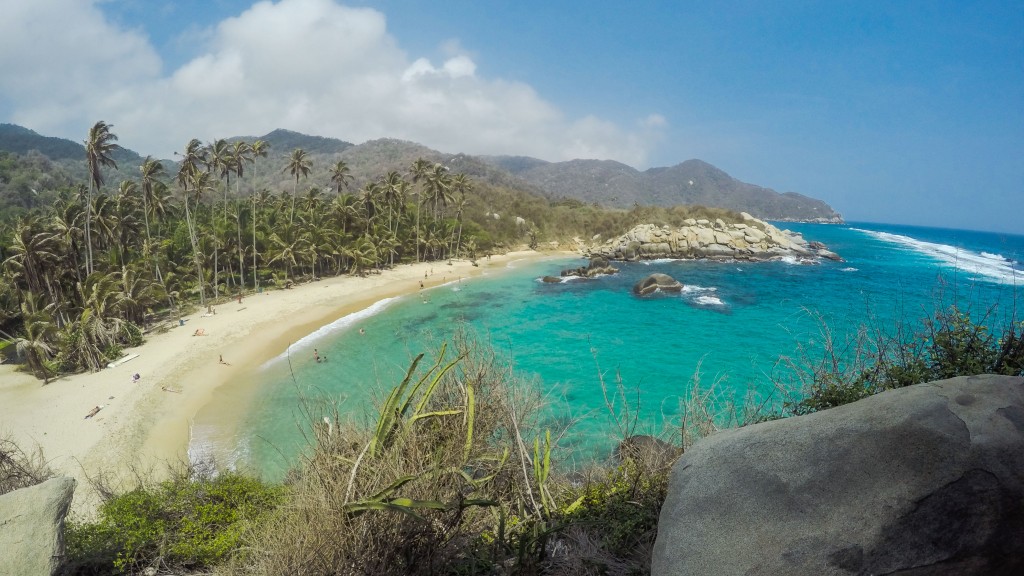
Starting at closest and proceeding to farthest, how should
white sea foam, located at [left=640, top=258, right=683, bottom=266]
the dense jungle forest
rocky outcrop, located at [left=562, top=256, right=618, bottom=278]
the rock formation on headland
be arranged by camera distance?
the dense jungle forest < rocky outcrop, located at [left=562, top=256, right=618, bottom=278] < white sea foam, located at [left=640, top=258, right=683, bottom=266] < the rock formation on headland

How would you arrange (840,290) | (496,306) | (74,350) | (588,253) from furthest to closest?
(588,253)
(840,290)
(496,306)
(74,350)

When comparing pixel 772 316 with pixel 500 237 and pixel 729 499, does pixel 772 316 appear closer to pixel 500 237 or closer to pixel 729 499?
pixel 729 499

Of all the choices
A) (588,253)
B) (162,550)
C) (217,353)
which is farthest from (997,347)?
(588,253)

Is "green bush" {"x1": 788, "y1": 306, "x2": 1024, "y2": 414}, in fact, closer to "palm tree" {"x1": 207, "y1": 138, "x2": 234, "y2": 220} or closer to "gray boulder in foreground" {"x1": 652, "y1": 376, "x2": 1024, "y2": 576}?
"gray boulder in foreground" {"x1": 652, "y1": 376, "x2": 1024, "y2": 576}

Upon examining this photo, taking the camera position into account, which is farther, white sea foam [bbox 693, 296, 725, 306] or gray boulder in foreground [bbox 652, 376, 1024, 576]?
white sea foam [bbox 693, 296, 725, 306]

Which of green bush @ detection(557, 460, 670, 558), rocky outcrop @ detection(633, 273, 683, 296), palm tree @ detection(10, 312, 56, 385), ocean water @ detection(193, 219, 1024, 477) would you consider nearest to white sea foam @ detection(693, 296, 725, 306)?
ocean water @ detection(193, 219, 1024, 477)
